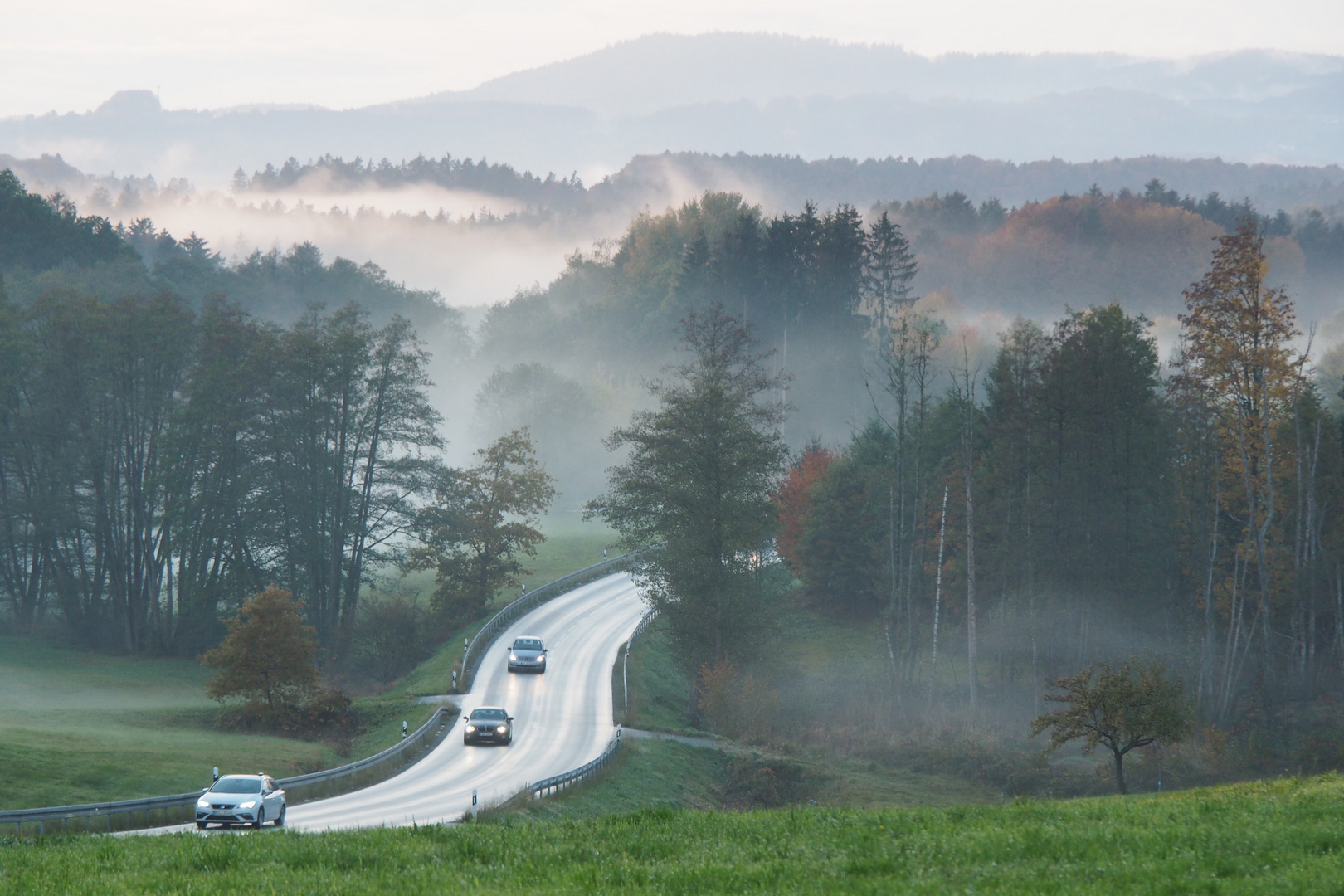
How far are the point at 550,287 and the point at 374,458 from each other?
4874 inches

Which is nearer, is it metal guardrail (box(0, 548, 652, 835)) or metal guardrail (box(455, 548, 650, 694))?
metal guardrail (box(0, 548, 652, 835))

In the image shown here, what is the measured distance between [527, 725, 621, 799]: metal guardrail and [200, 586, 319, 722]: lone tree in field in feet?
47.1

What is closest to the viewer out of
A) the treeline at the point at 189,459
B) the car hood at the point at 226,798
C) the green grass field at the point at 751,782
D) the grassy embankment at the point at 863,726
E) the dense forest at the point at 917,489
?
the car hood at the point at 226,798

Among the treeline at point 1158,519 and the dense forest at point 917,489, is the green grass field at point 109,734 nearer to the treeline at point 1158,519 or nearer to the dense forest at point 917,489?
the dense forest at point 917,489

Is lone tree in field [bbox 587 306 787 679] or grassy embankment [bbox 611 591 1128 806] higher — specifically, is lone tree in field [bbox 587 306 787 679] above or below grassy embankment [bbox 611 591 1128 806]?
above

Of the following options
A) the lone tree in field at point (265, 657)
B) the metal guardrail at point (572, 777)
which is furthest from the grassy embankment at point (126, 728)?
the metal guardrail at point (572, 777)

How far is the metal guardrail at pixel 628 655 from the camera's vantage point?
170 ft

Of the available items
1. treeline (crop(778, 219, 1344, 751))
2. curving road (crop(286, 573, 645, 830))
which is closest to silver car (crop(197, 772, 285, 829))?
curving road (crop(286, 573, 645, 830))

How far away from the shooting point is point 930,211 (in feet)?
609

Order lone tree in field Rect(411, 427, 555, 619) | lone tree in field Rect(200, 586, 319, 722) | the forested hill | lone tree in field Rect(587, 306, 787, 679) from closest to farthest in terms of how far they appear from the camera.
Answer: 1. lone tree in field Rect(200, 586, 319, 722)
2. lone tree in field Rect(587, 306, 787, 679)
3. lone tree in field Rect(411, 427, 555, 619)
4. the forested hill

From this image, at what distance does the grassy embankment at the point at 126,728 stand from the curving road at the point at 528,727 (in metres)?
3.74

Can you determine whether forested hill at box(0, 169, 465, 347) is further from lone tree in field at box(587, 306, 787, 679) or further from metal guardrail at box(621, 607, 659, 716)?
lone tree in field at box(587, 306, 787, 679)

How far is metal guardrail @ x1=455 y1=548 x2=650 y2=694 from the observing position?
5625cm

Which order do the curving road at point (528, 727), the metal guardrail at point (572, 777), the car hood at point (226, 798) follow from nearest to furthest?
the car hood at point (226, 798)
the curving road at point (528, 727)
the metal guardrail at point (572, 777)
